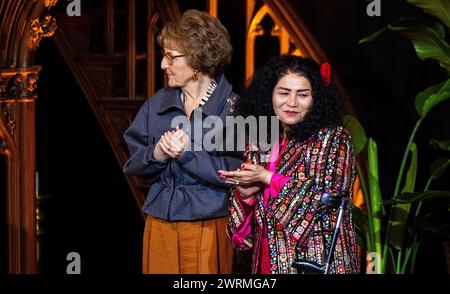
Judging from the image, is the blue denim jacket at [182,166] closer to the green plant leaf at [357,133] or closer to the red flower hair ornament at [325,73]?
the red flower hair ornament at [325,73]

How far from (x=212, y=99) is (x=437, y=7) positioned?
4.00ft

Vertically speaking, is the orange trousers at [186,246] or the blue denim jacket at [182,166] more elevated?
the blue denim jacket at [182,166]

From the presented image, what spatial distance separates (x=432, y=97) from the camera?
4.63 m

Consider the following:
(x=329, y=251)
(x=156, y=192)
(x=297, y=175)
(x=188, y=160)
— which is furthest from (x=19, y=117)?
(x=329, y=251)

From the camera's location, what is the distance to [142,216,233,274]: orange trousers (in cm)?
379

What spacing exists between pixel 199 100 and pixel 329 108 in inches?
22.9

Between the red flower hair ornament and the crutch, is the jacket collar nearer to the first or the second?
the red flower hair ornament

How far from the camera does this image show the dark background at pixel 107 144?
216 inches

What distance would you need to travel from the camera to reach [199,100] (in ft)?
12.6

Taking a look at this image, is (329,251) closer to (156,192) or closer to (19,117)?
(156,192)

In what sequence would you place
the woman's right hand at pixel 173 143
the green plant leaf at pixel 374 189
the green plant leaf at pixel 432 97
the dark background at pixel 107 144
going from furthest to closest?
the dark background at pixel 107 144, the green plant leaf at pixel 374 189, the green plant leaf at pixel 432 97, the woman's right hand at pixel 173 143

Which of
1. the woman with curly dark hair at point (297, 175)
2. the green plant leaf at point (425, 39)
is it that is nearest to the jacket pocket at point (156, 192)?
the woman with curly dark hair at point (297, 175)

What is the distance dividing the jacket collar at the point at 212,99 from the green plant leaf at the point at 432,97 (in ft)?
3.81

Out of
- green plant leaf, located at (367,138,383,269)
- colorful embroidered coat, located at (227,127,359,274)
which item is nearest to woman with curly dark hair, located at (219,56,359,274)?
colorful embroidered coat, located at (227,127,359,274)
